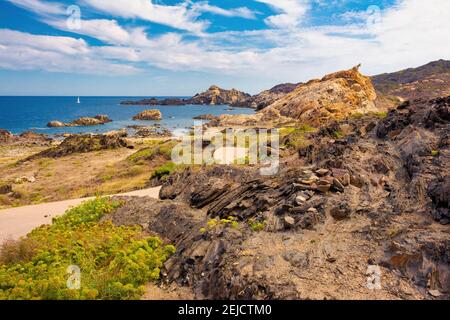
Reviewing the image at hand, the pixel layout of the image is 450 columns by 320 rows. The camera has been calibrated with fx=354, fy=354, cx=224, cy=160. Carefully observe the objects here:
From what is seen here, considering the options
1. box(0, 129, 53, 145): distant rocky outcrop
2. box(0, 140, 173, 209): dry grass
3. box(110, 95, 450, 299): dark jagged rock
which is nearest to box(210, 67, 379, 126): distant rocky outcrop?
box(0, 140, 173, 209): dry grass

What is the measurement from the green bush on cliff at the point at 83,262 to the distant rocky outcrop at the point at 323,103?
42.0 meters

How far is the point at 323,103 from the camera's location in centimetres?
5641

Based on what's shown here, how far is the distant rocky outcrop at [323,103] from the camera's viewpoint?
53562 mm

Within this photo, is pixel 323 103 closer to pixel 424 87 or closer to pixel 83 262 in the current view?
pixel 83 262

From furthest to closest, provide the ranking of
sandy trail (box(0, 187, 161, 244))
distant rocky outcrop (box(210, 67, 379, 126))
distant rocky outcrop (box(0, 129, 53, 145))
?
distant rocky outcrop (box(0, 129, 53, 145)) < distant rocky outcrop (box(210, 67, 379, 126)) < sandy trail (box(0, 187, 161, 244))

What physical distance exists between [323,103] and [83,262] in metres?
51.5

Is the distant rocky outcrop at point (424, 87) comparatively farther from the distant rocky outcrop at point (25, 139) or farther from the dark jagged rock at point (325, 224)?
the distant rocky outcrop at point (25, 139)

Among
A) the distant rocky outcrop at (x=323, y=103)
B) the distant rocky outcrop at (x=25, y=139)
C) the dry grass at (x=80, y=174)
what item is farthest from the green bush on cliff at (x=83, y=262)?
the distant rocky outcrop at (x=25, y=139)

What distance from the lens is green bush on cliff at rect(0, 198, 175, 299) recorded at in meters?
8.49

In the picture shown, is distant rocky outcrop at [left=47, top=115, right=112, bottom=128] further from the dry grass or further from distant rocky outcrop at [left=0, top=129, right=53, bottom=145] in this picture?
the dry grass

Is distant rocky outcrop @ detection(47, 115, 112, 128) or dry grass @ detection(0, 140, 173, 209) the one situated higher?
distant rocky outcrop @ detection(47, 115, 112, 128)

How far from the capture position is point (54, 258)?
418 inches

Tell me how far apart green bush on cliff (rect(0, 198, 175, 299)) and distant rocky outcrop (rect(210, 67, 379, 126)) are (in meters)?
42.0

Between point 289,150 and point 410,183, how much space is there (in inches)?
495
